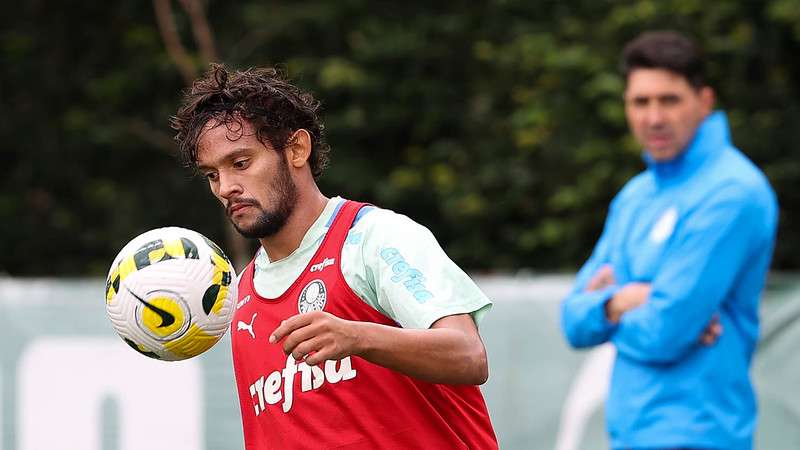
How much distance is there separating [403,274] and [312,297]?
296 mm

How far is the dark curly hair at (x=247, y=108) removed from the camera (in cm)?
324

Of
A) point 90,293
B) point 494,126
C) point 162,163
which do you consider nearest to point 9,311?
point 90,293

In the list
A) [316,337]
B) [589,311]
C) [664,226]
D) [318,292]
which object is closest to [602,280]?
[589,311]

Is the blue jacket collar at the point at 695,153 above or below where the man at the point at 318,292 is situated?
above

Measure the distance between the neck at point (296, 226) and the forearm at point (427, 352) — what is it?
626 millimetres

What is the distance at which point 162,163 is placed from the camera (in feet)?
53.7

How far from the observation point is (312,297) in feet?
10.1

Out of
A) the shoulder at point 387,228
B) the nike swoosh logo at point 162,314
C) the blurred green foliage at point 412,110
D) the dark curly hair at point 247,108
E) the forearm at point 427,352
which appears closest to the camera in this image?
the forearm at point 427,352

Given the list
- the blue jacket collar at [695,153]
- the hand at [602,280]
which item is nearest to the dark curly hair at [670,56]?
the blue jacket collar at [695,153]

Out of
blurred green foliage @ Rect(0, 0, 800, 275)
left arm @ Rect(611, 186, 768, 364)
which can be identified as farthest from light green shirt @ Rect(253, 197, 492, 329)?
blurred green foliage @ Rect(0, 0, 800, 275)

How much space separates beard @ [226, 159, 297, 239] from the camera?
3158 millimetres

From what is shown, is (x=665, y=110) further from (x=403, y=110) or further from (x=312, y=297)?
(x=403, y=110)

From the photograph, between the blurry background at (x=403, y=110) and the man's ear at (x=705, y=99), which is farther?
the blurry background at (x=403, y=110)

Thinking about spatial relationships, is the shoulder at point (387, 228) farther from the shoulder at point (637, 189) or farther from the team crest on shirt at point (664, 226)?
the shoulder at point (637, 189)
